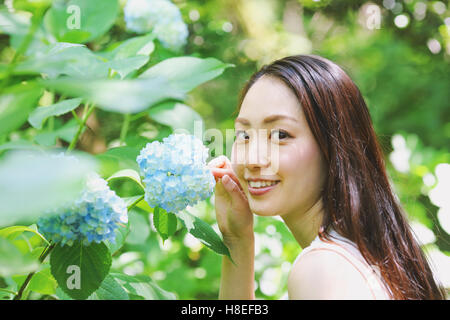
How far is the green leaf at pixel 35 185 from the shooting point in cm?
24

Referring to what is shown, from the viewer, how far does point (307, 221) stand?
2.92 ft

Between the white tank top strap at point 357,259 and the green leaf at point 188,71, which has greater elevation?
the green leaf at point 188,71

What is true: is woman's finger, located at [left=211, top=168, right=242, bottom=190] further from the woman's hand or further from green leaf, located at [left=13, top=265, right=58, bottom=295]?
green leaf, located at [left=13, top=265, right=58, bottom=295]

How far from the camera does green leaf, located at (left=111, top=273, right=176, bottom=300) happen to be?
0.85 metres

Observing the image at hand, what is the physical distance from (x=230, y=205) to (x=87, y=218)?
45 cm

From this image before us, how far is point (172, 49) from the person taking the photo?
1.30 m

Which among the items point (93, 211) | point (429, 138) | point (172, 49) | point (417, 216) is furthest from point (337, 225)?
point (429, 138)

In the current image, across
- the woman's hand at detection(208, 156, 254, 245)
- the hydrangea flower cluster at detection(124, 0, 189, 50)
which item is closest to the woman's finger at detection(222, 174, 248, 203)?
the woman's hand at detection(208, 156, 254, 245)

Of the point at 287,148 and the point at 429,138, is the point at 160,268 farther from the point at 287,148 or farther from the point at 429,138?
the point at 429,138

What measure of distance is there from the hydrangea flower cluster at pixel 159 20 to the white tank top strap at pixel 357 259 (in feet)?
2.39

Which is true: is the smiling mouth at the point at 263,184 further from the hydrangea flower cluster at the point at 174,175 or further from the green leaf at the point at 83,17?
the green leaf at the point at 83,17

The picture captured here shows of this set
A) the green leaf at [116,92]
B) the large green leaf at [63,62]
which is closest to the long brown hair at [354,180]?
the large green leaf at [63,62]
